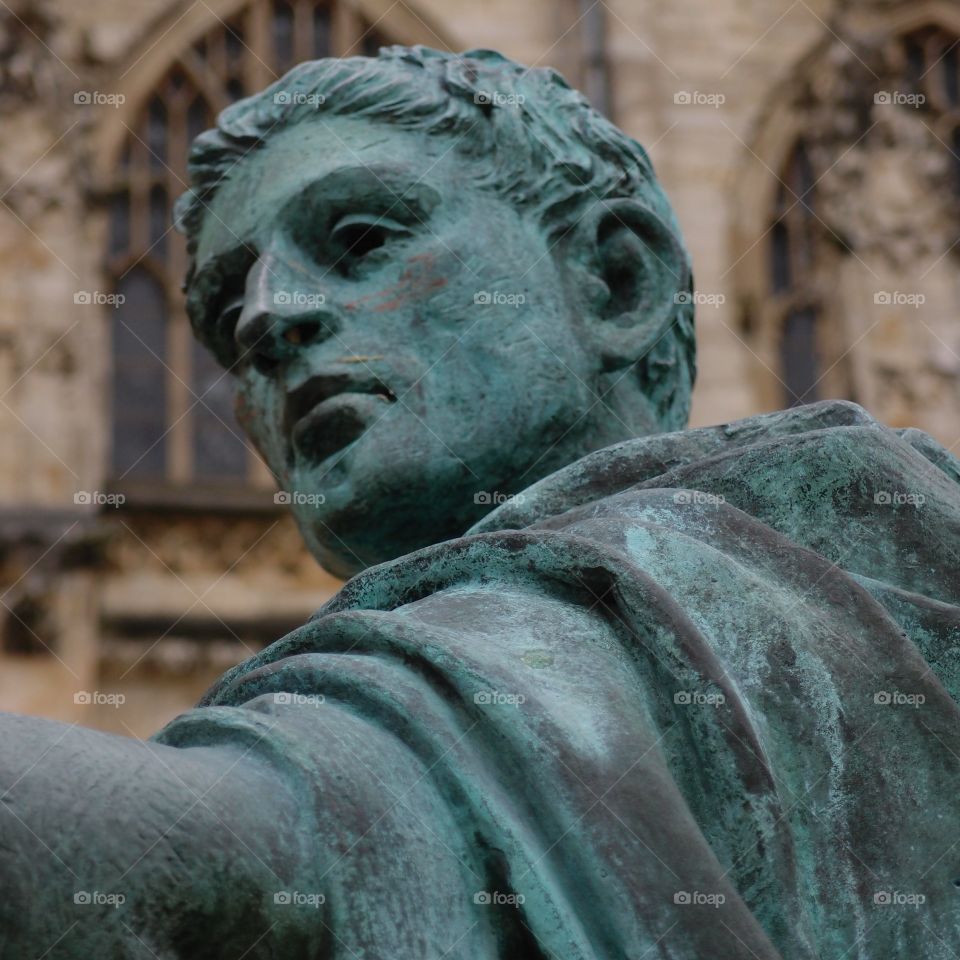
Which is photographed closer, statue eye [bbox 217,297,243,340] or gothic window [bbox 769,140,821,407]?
statue eye [bbox 217,297,243,340]

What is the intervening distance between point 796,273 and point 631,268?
13128 millimetres

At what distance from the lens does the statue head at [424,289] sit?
8.84 ft

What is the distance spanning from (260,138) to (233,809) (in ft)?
4.15

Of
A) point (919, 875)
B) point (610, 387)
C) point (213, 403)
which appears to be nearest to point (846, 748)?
point (919, 875)

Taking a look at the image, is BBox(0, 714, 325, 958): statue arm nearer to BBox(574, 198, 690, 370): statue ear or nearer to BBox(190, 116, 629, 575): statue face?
BBox(190, 116, 629, 575): statue face

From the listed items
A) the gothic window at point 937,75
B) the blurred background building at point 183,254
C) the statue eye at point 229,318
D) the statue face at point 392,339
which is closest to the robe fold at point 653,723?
the statue face at point 392,339

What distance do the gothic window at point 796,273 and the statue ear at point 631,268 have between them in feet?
40.9

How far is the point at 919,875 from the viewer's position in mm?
1984

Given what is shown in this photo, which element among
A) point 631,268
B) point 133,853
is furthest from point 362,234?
point 133,853

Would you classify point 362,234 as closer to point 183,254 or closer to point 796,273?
A: point 183,254

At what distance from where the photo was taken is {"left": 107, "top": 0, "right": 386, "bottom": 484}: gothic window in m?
15.1

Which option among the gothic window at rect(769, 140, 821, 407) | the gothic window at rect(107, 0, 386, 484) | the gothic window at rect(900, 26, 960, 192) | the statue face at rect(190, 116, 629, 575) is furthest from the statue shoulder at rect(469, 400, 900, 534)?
the gothic window at rect(900, 26, 960, 192)

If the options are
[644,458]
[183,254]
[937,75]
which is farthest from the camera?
[937,75]

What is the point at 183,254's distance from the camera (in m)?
15.8
